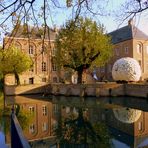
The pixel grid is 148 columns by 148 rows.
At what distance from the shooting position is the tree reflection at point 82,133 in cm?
1355

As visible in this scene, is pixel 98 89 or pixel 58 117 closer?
pixel 58 117

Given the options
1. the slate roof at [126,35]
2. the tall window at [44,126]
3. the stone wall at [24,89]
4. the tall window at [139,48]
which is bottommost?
the tall window at [44,126]

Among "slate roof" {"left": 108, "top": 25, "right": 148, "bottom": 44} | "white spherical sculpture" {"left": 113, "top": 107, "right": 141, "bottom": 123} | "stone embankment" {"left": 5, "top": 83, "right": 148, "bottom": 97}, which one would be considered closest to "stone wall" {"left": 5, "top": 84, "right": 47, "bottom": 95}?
"stone embankment" {"left": 5, "top": 83, "right": 148, "bottom": 97}

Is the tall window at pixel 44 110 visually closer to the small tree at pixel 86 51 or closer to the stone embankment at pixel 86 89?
the stone embankment at pixel 86 89

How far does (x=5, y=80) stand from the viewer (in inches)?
1754

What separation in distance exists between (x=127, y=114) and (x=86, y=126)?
415cm

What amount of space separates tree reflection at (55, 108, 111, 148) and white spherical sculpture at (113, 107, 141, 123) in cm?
178

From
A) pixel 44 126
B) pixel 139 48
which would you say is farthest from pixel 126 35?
pixel 44 126

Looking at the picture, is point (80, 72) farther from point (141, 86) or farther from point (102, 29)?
point (141, 86)

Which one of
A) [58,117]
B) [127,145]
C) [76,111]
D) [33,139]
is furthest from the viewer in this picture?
[76,111]

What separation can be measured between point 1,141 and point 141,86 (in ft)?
59.9

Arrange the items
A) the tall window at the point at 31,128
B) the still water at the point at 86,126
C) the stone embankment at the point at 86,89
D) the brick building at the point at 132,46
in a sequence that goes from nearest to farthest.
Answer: the still water at the point at 86,126, the tall window at the point at 31,128, the stone embankment at the point at 86,89, the brick building at the point at 132,46

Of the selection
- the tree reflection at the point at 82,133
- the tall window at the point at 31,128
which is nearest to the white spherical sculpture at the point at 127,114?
the tree reflection at the point at 82,133

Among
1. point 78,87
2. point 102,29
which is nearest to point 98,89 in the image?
point 78,87
